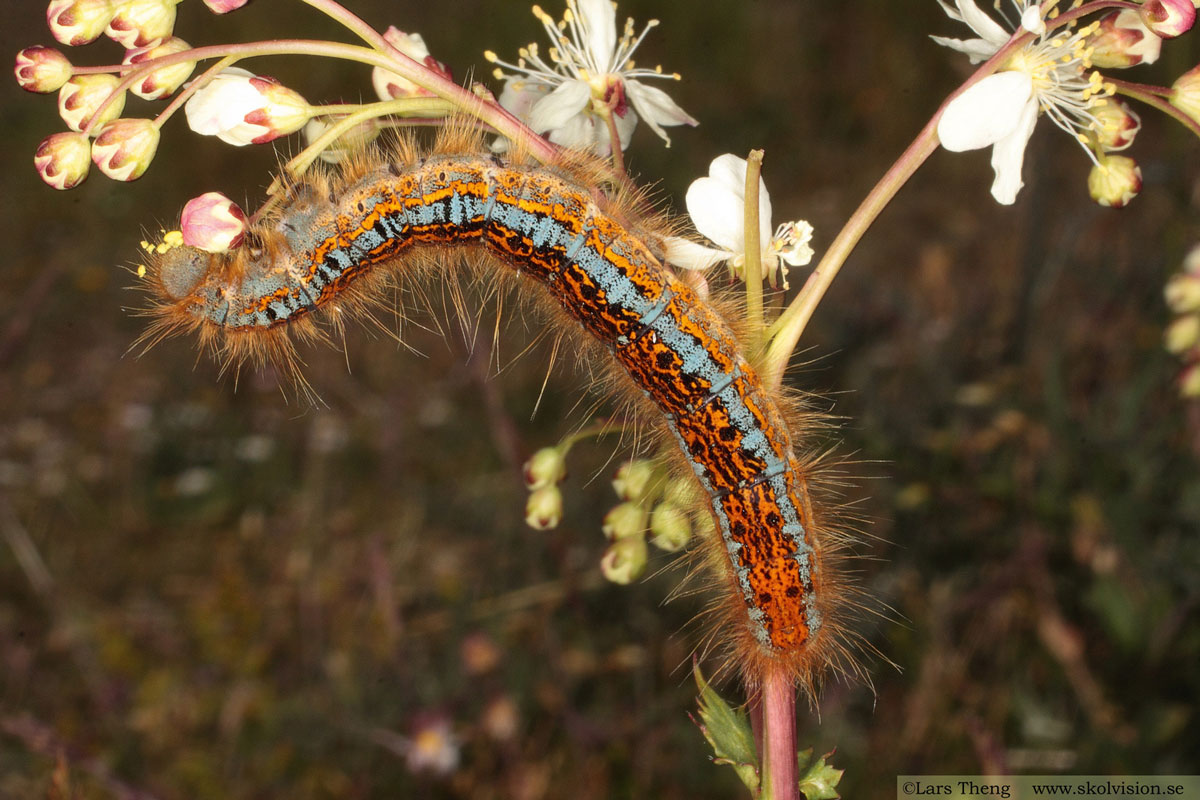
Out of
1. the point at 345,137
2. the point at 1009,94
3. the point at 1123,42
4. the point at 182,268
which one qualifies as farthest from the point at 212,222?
the point at 1123,42

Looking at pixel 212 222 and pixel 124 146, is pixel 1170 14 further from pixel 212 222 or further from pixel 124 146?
pixel 124 146

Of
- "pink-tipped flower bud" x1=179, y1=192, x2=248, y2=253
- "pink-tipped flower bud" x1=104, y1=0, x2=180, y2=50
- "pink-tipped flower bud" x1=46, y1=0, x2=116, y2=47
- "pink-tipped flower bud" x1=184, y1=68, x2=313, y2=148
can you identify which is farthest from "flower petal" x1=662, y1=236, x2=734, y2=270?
"pink-tipped flower bud" x1=46, y1=0, x2=116, y2=47

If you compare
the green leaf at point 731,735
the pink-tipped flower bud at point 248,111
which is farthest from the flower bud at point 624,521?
the pink-tipped flower bud at point 248,111

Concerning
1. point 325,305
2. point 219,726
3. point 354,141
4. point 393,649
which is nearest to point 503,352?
point 393,649

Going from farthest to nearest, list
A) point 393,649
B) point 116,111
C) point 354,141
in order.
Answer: point 393,649, point 354,141, point 116,111

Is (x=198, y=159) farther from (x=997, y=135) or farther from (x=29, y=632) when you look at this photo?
(x=997, y=135)

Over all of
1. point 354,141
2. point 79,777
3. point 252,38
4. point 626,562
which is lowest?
point 79,777

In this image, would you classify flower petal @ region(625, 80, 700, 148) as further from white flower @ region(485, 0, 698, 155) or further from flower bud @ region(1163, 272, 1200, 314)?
flower bud @ region(1163, 272, 1200, 314)

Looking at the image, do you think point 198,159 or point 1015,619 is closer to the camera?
point 1015,619
